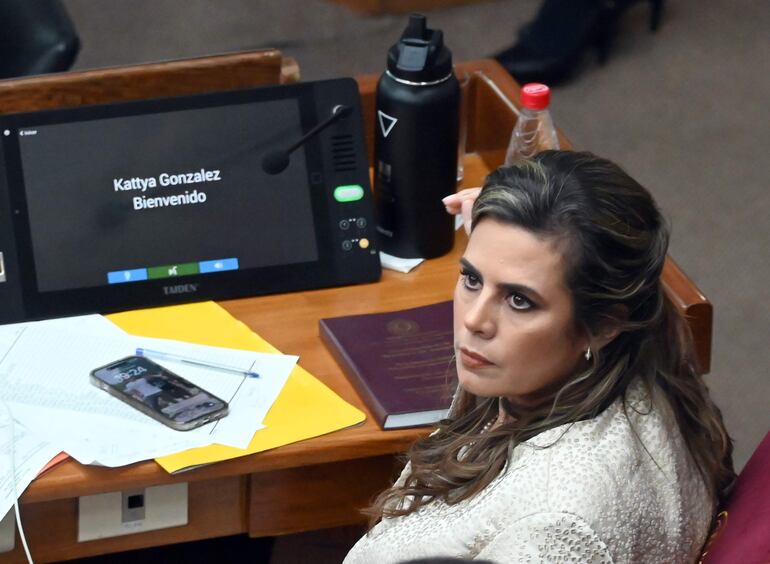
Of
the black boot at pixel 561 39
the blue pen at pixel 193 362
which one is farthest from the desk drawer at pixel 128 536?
the black boot at pixel 561 39

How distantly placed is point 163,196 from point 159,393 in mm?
323

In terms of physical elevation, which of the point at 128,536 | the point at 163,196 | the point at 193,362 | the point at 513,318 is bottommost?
the point at 128,536

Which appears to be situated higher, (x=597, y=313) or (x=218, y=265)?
(x=597, y=313)

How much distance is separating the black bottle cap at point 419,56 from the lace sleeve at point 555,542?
768mm

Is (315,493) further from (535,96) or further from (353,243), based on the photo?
(535,96)

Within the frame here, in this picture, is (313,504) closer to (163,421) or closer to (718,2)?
(163,421)

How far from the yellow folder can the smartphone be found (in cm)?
5

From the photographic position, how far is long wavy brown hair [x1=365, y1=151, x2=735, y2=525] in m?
1.19

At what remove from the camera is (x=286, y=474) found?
151cm

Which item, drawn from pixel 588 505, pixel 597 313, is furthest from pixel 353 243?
pixel 588 505

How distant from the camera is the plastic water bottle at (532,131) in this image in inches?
70.2

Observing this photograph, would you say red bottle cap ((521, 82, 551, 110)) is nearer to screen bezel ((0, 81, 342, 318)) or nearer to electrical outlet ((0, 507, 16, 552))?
screen bezel ((0, 81, 342, 318))

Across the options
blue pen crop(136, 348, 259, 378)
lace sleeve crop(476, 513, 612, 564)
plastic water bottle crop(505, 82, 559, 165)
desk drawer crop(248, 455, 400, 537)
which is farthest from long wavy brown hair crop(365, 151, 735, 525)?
plastic water bottle crop(505, 82, 559, 165)

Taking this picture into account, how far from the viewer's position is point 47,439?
1430mm
